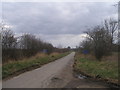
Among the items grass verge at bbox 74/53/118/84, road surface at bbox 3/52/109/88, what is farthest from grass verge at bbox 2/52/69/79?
grass verge at bbox 74/53/118/84

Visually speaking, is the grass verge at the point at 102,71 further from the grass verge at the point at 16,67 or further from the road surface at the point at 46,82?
the grass verge at the point at 16,67

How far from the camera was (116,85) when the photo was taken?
1042cm

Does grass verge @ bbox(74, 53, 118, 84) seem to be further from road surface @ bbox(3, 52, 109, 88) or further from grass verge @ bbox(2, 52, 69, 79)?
grass verge @ bbox(2, 52, 69, 79)

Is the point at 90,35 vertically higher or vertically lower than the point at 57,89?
higher

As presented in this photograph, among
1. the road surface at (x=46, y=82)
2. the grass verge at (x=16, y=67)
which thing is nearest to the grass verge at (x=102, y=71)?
the road surface at (x=46, y=82)

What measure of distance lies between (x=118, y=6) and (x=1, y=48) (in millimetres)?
14019

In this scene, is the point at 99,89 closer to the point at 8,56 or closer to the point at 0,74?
the point at 0,74

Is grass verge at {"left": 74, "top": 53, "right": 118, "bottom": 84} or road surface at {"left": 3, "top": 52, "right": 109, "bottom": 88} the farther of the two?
grass verge at {"left": 74, "top": 53, "right": 118, "bottom": 84}

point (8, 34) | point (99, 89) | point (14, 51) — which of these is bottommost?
point (99, 89)

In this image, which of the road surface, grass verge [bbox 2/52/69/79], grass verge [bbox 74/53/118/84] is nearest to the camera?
the road surface

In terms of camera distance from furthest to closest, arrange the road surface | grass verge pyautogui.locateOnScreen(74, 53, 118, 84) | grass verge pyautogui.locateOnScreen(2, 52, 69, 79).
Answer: grass verge pyautogui.locateOnScreen(2, 52, 69, 79) → grass verge pyautogui.locateOnScreen(74, 53, 118, 84) → the road surface

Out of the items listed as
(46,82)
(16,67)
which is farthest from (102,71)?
(16,67)

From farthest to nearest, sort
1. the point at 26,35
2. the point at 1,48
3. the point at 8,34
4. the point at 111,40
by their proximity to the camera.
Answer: the point at 111,40
the point at 26,35
the point at 8,34
the point at 1,48

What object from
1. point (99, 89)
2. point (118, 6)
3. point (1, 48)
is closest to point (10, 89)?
point (99, 89)
